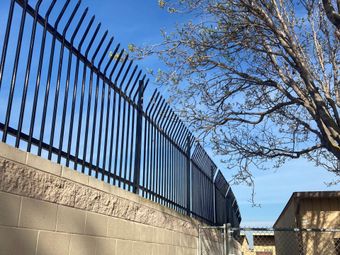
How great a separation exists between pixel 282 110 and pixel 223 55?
8.74 ft

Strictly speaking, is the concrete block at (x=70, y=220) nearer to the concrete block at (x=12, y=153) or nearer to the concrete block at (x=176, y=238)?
the concrete block at (x=12, y=153)

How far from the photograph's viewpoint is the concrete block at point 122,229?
4621 millimetres

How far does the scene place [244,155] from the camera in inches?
451

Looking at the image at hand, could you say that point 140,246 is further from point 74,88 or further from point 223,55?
point 223,55

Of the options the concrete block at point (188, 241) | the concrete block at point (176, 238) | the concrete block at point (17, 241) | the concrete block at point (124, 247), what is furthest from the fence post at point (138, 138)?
the concrete block at point (17, 241)

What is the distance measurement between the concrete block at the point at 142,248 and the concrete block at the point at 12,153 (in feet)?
8.09

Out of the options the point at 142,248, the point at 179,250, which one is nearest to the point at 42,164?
the point at 142,248

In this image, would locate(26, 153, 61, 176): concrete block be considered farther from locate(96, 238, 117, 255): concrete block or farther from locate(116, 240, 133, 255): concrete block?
locate(116, 240, 133, 255): concrete block

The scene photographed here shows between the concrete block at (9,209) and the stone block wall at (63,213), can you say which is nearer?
the concrete block at (9,209)

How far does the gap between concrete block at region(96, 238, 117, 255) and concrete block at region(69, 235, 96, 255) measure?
9 centimetres

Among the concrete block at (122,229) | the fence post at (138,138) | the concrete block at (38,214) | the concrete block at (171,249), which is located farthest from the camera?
the concrete block at (171,249)

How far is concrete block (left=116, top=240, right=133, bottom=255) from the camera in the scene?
4762 mm

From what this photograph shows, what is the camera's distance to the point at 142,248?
5.46 meters

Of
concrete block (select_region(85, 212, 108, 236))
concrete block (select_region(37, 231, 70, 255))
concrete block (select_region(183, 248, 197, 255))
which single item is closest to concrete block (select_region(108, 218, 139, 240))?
concrete block (select_region(85, 212, 108, 236))
